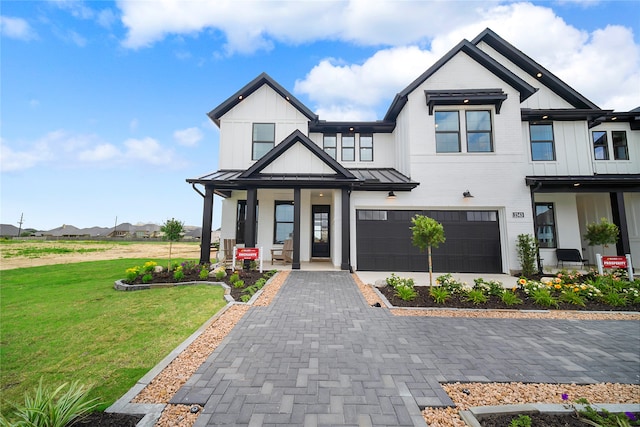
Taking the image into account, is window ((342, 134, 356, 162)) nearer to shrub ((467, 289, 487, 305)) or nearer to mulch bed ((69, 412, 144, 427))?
shrub ((467, 289, 487, 305))

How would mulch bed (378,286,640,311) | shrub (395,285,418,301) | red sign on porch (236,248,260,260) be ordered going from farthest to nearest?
red sign on porch (236,248,260,260) → shrub (395,285,418,301) → mulch bed (378,286,640,311)

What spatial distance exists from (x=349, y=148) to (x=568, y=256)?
1113 cm

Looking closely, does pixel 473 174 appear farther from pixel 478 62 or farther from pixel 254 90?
pixel 254 90

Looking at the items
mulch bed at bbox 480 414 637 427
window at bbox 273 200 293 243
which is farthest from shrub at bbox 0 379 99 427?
window at bbox 273 200 293 243

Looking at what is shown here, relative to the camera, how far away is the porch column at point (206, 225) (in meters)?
10.5

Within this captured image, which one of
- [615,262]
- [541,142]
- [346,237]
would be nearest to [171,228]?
[346,237]

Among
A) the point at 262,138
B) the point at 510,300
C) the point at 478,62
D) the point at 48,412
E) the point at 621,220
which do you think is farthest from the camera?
the point at 262,138

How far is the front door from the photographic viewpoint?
13.1 metres

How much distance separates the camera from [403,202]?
10.7 meters

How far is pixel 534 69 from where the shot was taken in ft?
38.2

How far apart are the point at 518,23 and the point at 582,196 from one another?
938 cm

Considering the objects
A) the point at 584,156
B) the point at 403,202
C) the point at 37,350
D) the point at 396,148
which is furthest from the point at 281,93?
the point at 584,156

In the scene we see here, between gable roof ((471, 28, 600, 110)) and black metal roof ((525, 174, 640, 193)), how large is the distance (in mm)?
3813

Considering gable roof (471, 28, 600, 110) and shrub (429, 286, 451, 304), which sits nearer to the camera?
shrub (429, 286, 451, 304)
